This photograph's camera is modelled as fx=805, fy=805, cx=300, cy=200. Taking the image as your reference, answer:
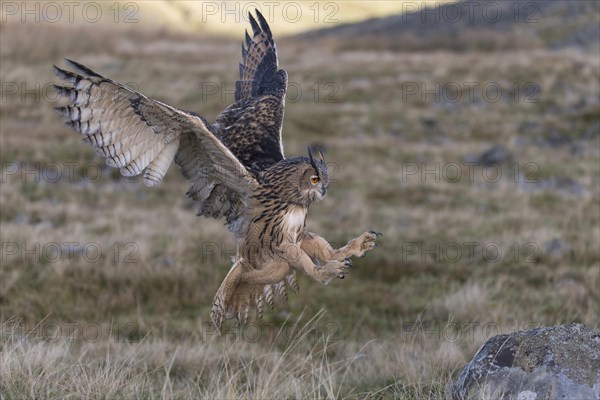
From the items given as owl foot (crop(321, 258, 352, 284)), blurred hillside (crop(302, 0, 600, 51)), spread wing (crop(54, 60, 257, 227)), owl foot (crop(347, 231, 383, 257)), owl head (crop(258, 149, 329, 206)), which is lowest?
owl foot (crop(321, 258, 352, 284))

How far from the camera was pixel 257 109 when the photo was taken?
5.13 meters

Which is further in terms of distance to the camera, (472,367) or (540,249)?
(540,249)

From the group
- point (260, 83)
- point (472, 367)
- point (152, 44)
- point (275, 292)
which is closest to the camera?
point (472, 367)

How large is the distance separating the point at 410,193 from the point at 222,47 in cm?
2598

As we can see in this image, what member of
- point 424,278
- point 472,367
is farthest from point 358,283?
point 472,367

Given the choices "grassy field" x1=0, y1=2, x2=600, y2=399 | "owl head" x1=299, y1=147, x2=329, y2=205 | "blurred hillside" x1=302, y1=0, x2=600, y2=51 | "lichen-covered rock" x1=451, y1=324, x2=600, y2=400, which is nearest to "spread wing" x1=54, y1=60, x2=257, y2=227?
"owl head" x1=299, y1=147, x2=329, y2=205

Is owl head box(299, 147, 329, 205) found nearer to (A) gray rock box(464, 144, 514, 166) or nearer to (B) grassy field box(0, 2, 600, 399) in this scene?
(B) grassy field box(0, 2, 600, 399)

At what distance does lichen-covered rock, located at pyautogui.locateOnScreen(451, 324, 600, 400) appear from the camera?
3615mm

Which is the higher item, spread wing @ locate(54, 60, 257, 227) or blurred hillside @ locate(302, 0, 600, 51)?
blurred hillside @ locate(302, 0, 600, 51)

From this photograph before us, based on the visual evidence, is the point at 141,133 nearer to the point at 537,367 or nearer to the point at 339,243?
the point at 537,367

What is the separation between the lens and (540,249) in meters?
9.88

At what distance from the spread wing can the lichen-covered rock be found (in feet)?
4.83

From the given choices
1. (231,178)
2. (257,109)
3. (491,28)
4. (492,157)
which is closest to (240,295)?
(231,178)

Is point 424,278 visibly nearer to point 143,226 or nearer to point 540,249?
point 540,249
